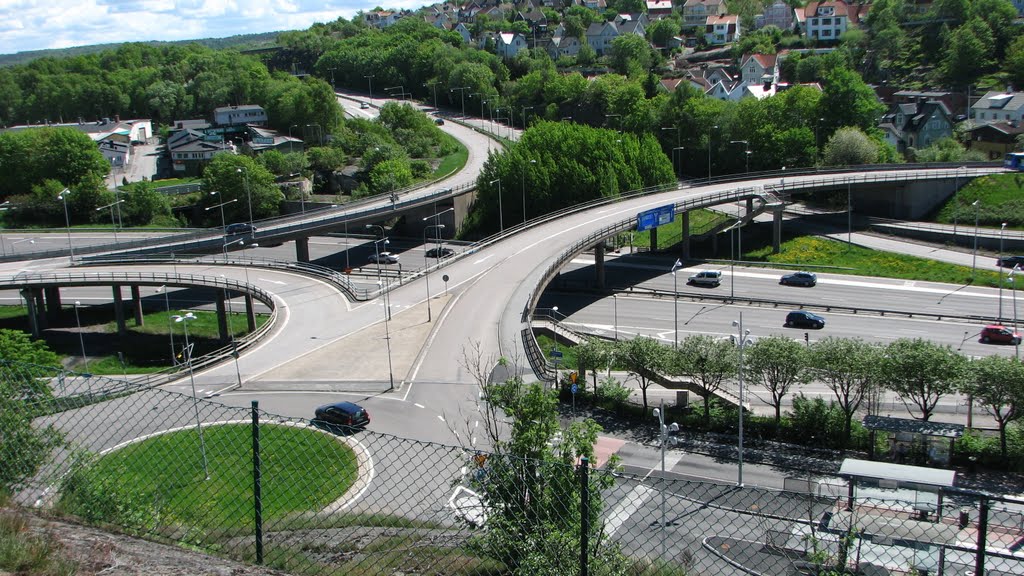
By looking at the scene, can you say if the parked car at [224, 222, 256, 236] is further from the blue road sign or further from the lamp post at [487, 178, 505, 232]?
the blue road sign

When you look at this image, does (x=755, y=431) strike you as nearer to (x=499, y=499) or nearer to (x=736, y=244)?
(x=499, y=499)

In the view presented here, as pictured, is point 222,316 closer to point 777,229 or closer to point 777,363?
point 777,363

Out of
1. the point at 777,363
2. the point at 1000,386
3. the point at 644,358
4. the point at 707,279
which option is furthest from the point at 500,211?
the point at 1000,386

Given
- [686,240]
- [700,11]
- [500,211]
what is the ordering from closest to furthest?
[686,240] → [500,211] → [700,11]

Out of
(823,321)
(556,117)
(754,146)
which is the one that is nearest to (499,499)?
(823,321)

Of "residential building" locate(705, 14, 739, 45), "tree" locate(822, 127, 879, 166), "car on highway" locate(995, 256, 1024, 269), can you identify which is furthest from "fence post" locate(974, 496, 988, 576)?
"residential building" locate(705, 14, 739, 45)

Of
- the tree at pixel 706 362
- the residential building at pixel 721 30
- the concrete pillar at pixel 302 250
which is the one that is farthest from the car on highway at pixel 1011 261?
the residential building at pixel 721 30
